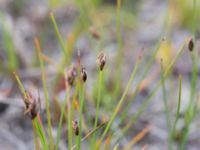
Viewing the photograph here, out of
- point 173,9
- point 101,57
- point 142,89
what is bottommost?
point 142,89

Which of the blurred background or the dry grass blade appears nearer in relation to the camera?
the dry grass blade

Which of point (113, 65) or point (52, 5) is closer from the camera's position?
point (113, 65)

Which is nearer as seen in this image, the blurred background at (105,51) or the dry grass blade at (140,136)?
the dry grass blade at (140,136)

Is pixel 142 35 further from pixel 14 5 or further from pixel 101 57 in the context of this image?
pixel 101 57

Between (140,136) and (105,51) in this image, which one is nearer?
(140,136)

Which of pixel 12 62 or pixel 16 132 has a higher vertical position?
pixel 12 62

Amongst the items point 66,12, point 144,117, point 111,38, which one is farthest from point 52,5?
point 144,117

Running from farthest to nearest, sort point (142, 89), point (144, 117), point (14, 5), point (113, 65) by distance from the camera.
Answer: point (14, 5)
point (113, 65)
point (142, 89)
point (144, 117)

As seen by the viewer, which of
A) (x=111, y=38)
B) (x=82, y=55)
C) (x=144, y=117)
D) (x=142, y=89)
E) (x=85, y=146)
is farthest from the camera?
(x=111, y=38)
